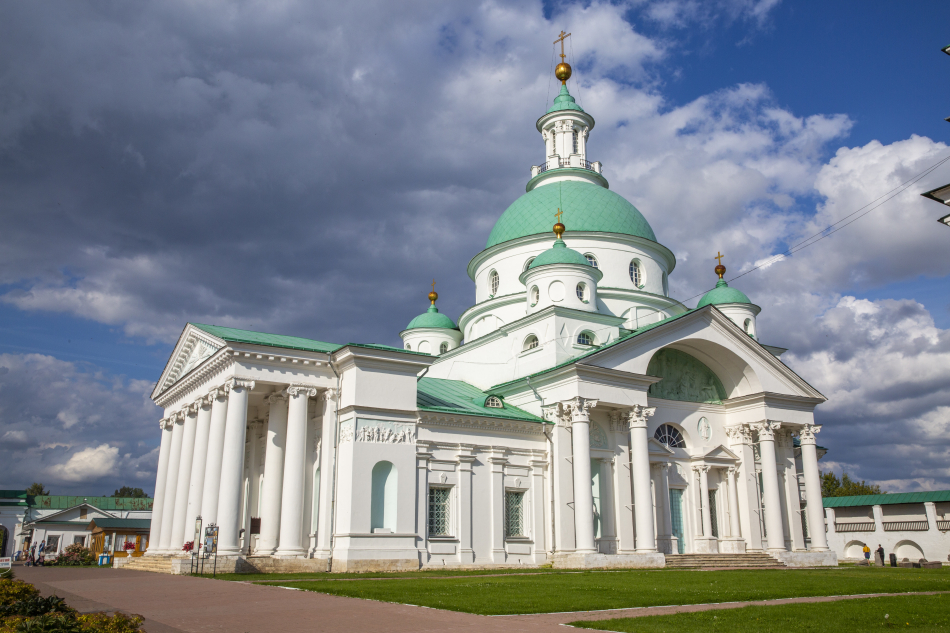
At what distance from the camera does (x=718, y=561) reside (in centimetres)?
2903

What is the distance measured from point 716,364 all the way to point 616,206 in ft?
32.8

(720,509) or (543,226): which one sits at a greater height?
(543,226)

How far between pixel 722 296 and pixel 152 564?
2887 centimetres

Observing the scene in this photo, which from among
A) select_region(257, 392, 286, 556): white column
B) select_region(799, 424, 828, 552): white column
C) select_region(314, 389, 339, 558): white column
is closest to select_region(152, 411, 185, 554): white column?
select_region(257, 392, 286, 556): white column

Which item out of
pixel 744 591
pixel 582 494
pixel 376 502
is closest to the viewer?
pixel 744 591

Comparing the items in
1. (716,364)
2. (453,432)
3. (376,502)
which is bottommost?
(376,502)

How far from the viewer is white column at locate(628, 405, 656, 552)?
91.4ft

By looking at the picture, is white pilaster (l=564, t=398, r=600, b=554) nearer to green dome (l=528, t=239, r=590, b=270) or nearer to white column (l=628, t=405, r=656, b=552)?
white column (l=628, t=405, r=656, b=552)

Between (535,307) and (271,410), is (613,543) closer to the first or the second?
(535,307)

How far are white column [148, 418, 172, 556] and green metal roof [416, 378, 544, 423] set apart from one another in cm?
1169

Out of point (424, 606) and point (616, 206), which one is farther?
point (616, 206)

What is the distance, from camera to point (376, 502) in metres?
25.2

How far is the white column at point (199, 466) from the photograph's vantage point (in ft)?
88.8

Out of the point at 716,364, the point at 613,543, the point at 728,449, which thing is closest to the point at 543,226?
the point at 716,364
